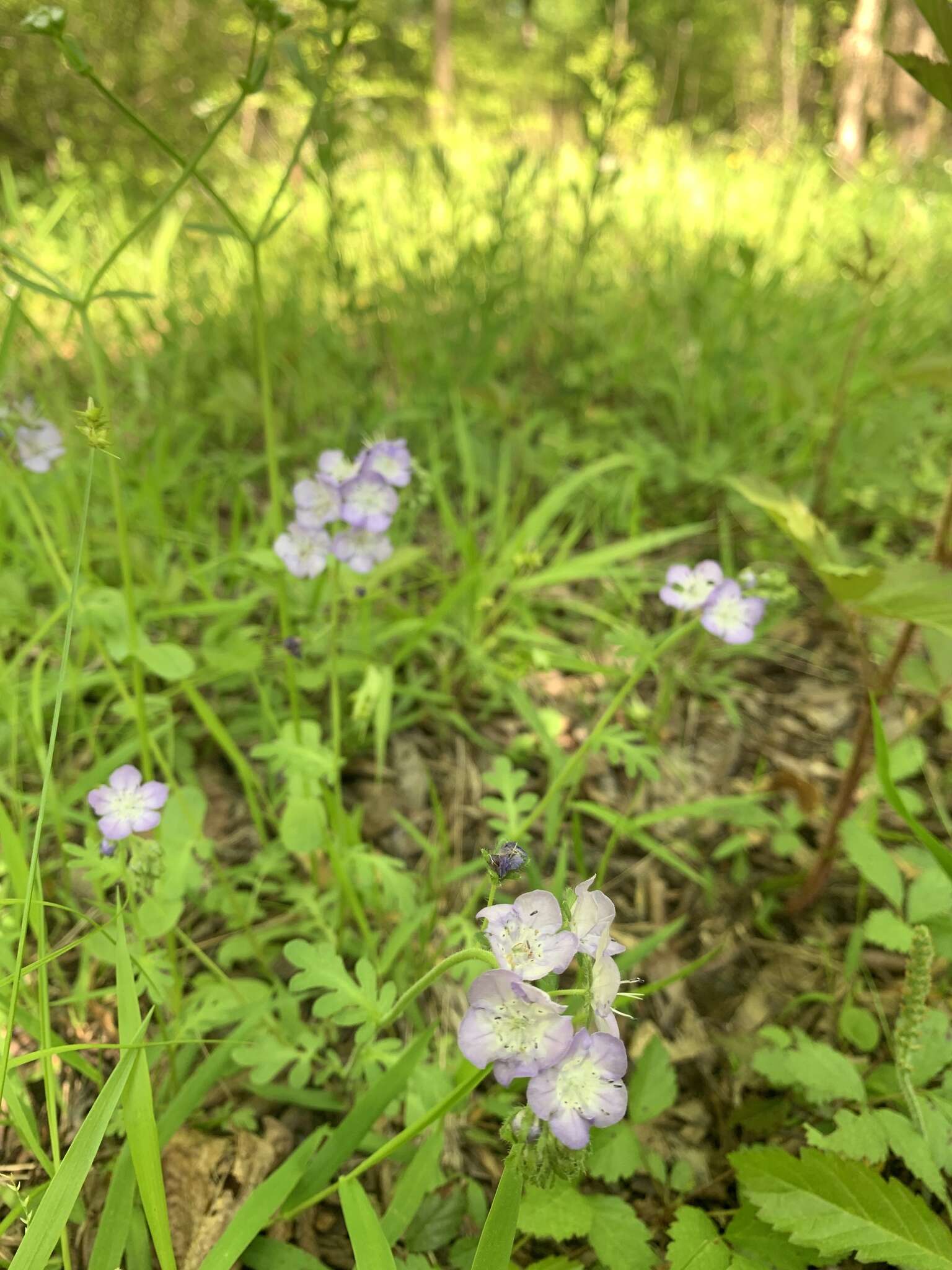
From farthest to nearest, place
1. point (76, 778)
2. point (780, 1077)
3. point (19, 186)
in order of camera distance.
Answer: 1. point (19, 186)
2. point (76, 778)
3. point (780, 1077)

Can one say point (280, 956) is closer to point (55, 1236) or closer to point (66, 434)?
point (55, 1236)

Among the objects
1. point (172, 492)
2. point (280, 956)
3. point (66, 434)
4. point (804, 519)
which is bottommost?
point (280, 956)

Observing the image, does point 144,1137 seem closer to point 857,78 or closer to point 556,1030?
point 556,1030

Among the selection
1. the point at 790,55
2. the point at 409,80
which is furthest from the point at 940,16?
the point at 409,80

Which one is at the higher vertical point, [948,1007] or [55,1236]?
[55,1236]

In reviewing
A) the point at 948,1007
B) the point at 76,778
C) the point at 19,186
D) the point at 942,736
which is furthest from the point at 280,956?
the point at 19,186

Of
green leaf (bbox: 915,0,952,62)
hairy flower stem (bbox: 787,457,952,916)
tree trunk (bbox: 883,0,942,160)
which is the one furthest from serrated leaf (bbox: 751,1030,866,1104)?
tree trunk (bbox: 883,0,942,160)
